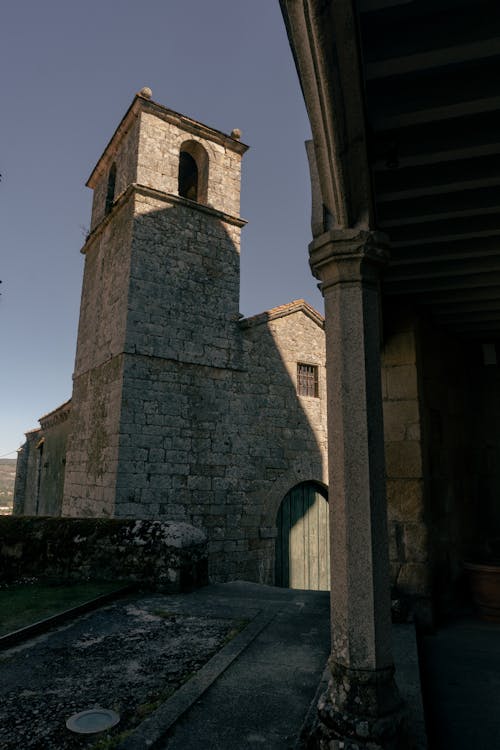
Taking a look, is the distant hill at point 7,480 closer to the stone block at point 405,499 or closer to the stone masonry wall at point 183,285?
the stone masonry wall at point 183,285

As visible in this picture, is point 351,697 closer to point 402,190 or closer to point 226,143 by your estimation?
point 402,190

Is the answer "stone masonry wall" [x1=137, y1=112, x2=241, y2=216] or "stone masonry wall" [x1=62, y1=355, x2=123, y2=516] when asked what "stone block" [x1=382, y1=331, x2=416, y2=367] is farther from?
"stone masonry wall" [x1=137, y1=112, x2=241, y2=216]

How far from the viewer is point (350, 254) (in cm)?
251

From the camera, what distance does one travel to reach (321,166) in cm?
242

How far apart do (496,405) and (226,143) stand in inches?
327

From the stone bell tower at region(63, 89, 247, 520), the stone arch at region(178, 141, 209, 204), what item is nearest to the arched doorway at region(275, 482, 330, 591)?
the stone bell tower at region(63, 89, 247, 520)

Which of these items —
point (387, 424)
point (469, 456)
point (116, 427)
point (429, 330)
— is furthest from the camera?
point (116, 427)

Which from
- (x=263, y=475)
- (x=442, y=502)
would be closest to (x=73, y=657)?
(x=442, y=502)

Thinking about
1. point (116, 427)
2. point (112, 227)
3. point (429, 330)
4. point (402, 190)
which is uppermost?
point (112, 227)

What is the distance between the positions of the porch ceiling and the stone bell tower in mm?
5382

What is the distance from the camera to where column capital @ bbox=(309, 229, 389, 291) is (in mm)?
2496

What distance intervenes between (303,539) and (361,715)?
8.77 m

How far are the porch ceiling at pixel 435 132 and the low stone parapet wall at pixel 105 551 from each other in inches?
130

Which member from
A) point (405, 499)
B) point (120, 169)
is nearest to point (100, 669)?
point (405, 499)
